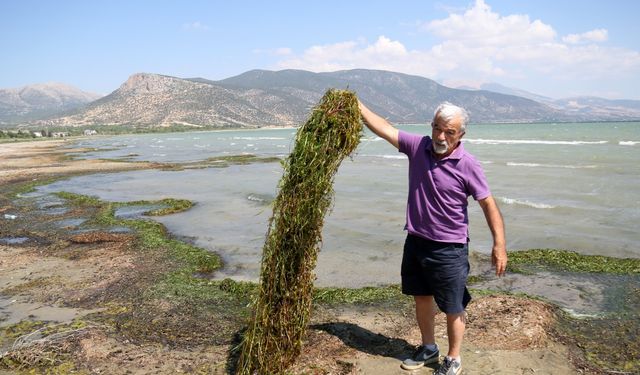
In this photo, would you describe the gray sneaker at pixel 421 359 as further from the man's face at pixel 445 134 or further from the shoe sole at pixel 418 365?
the man's face at pixel 445 134

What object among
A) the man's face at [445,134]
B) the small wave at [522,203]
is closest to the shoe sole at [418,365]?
the man's face at [445,134]

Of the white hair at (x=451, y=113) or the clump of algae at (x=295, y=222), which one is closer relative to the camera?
the white hair at (x=451, y=113)

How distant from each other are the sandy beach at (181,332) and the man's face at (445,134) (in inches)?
89.2

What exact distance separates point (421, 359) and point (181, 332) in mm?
2991

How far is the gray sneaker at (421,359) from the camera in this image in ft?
14.4

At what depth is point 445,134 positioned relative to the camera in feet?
12.0

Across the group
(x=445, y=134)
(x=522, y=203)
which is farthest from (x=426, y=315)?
(x=522, y=203)

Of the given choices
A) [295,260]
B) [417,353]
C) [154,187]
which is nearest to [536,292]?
[417,353]

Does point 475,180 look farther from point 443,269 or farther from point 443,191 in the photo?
point 443,269

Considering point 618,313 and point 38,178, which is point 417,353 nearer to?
point 618,313

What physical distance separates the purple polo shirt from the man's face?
9 cm

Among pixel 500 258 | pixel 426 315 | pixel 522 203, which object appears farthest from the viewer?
pixel 522 203

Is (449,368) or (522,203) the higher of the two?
(449,368)

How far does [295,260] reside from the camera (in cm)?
433
